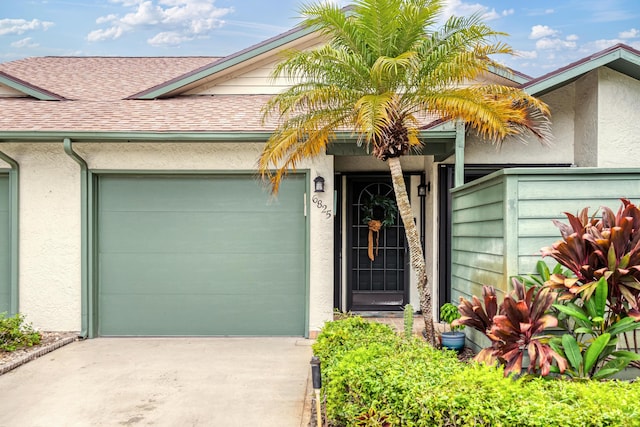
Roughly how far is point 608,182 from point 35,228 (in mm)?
7681

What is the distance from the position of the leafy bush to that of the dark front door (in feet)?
16.6

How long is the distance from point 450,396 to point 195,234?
5681 mm

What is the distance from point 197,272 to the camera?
8.43 metres

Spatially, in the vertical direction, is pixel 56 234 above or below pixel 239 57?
below

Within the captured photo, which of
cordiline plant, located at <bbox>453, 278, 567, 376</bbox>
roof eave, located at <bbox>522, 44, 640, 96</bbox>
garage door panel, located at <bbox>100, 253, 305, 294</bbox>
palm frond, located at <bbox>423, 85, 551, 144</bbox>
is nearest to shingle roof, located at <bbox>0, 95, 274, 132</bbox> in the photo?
garage door panel, located at <bbox>100, 253, 305, 294</bbox>

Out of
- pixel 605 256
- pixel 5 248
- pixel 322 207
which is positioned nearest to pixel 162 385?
pixel 322 207

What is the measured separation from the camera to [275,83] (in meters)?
9.46

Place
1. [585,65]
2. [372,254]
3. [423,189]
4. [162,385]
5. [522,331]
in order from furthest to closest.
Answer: [372,254]
[423,189]
[585,65]
[162,385]
[522,331]

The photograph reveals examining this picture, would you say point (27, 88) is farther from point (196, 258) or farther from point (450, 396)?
point (450, 396)

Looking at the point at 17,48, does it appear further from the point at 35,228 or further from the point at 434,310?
the point at 434,310

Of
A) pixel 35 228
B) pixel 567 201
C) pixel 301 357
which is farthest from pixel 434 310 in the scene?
pixel 35 228

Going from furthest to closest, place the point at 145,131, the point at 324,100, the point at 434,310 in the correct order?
the point at 434,310 → the point at 145,131 → the point at 324,100

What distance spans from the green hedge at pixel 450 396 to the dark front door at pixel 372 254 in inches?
208

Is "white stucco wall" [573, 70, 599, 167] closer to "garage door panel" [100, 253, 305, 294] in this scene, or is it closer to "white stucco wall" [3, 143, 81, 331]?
"garage door panel" [100, 253, 305, 294]
